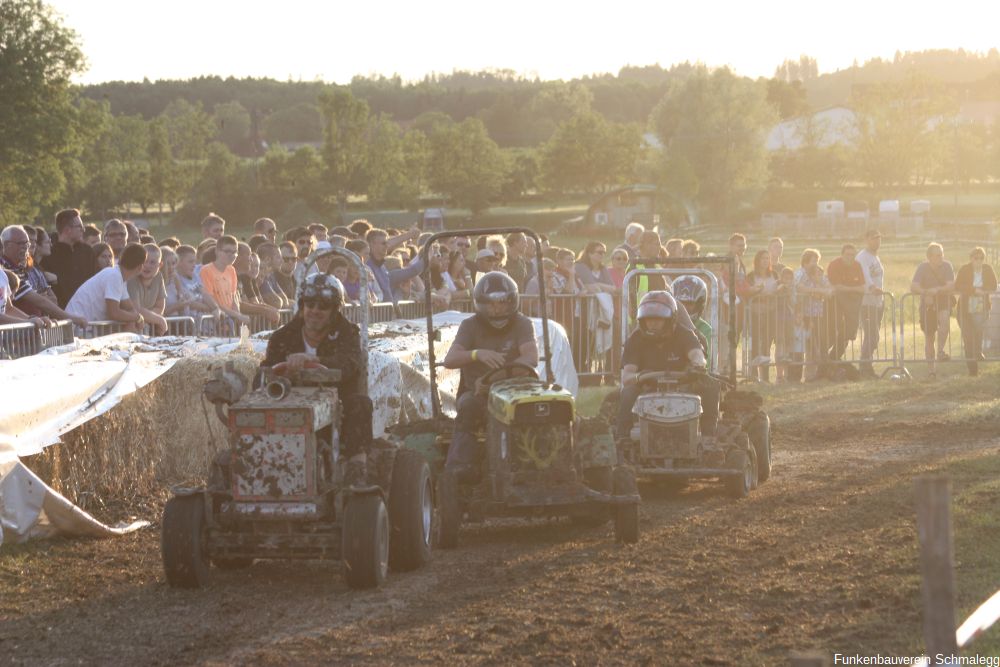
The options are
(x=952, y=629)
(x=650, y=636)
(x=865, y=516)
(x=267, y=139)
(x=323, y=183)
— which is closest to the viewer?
(x=952, y=629)

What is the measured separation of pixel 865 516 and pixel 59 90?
59.0 metres

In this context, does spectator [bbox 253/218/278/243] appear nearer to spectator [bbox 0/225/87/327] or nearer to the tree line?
spectator [bbox 0/225/87/327]

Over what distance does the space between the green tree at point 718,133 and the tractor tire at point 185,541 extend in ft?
334

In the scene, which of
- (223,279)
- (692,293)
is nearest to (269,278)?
(223,279)

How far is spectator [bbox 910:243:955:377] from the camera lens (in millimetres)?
21766

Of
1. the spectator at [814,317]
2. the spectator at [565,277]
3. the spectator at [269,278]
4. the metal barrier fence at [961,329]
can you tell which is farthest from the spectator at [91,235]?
the metal barrier fence at [961,329]

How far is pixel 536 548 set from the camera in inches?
395

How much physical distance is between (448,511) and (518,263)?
9.20m

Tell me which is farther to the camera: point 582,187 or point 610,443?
point 582,187

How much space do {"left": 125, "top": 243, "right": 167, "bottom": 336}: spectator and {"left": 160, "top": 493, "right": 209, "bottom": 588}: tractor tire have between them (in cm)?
498

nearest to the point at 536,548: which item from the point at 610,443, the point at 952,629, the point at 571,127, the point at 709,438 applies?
the point at 610,443

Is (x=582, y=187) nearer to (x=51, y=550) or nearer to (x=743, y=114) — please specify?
(x=743, y=114)

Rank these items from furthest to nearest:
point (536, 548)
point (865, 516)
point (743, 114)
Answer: point (743, 114), point (865, 516), point (536, 548)

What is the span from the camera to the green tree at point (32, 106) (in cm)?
6153
